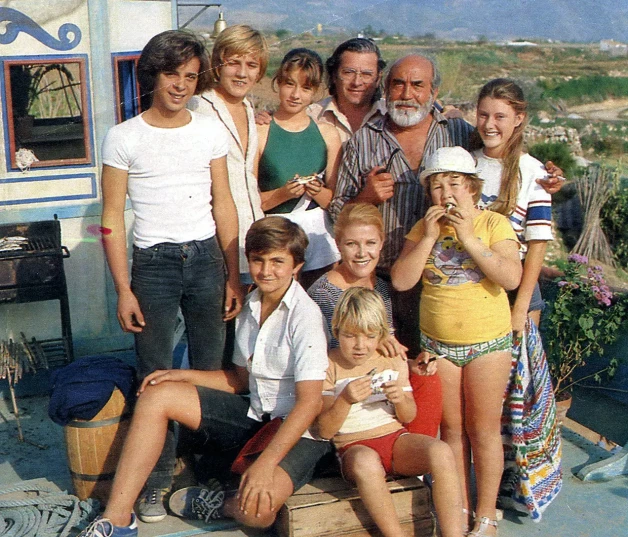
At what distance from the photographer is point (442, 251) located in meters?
3.18

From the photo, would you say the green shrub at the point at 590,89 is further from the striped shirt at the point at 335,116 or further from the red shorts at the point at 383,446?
the red shorts at the point at 383,446

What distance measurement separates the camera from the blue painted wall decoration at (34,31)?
170 inches

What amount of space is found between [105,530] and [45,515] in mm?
496

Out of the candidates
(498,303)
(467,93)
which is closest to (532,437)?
(498,303)

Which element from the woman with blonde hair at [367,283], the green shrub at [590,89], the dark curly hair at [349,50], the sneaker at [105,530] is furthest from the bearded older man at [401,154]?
the green shrub at [590,89]

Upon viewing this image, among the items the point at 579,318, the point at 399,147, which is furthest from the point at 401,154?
the point at 579,318

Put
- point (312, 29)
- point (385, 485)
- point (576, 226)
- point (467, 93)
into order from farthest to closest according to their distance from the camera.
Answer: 1. point (576, 226)
2. point (467, 93)
3. point (312, 29)
4. point (385, 485)

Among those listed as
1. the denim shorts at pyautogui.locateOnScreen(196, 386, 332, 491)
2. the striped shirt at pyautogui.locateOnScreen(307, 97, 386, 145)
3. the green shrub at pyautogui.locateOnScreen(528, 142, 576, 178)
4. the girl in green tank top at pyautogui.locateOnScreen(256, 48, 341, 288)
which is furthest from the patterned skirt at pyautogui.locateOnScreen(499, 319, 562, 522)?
the green shrub at pyautogui.locateOnScreen(528, 142, 576, 178)

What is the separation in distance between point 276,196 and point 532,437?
1.50 meters

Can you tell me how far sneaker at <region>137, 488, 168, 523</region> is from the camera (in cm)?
324

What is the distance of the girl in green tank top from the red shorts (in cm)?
87

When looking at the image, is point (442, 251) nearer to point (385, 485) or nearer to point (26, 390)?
point (385, 485)

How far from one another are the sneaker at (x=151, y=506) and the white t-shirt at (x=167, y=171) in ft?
3.37

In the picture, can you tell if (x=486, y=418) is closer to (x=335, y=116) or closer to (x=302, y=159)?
(x=302, y=159)
